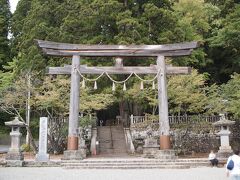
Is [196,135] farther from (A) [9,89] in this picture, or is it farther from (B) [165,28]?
(A) [9,89]

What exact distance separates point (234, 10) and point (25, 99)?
18780mm

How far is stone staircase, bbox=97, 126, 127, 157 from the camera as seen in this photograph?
77.8ft

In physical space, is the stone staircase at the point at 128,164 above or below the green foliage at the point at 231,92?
below

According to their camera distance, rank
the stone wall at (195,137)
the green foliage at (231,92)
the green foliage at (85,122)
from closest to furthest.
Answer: the green foliage at (231,92), the stone wall at (195,137), the green foliage at (85,122)

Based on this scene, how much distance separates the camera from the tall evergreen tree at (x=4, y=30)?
123 ft

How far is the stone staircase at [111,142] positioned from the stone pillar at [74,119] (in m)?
4.99

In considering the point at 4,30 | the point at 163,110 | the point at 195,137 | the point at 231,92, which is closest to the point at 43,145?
the point at 163,110

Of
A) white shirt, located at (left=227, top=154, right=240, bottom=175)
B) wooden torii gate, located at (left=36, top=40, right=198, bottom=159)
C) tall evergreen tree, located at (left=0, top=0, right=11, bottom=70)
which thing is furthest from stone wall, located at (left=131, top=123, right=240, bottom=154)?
tall evergreen tree, located at (left=0, top=0, right=11, bottom=70)

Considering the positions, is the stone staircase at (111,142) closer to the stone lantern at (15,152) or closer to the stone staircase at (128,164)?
the stone staircase at (128,164)

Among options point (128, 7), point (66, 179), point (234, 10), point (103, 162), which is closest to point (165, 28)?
point (128, 7)

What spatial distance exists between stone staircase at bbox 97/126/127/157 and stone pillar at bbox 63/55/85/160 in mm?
A: 4993

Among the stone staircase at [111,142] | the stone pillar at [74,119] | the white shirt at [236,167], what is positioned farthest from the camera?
the stone staircase at [111,142]

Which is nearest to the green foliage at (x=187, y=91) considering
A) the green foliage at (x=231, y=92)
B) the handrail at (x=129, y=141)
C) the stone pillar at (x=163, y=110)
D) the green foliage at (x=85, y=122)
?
the green foliage at (x=231, y=92)

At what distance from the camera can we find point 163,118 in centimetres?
1834
